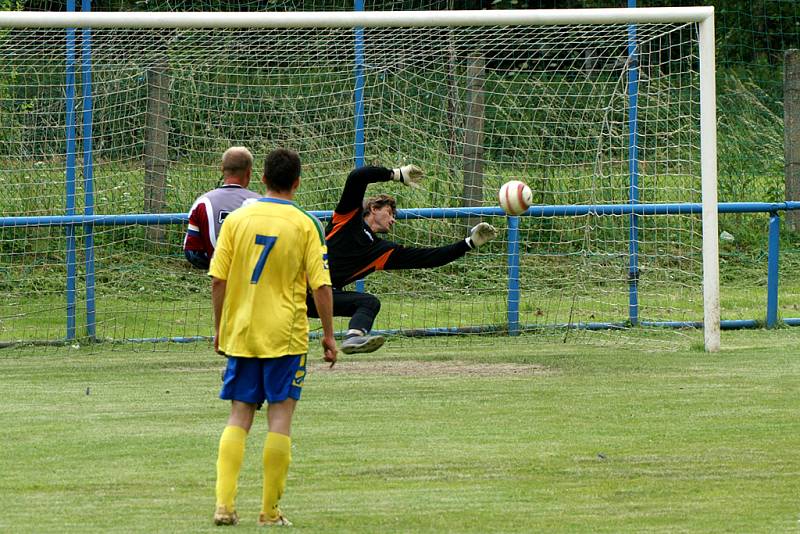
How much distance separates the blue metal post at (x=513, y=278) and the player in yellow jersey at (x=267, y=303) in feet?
22.8

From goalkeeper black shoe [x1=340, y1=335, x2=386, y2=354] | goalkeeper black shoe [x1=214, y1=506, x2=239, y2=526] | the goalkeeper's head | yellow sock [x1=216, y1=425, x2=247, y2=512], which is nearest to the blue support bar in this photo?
the goalkeeper's head

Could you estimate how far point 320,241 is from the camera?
5.73m

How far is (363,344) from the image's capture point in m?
8.18

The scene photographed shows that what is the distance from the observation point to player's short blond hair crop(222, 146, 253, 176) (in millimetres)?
8016

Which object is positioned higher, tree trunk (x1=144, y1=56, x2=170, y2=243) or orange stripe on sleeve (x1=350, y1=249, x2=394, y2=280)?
tree trunk (x1=144, y1=56, x2=170, y2=243)

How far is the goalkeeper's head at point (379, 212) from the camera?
9.75 meters

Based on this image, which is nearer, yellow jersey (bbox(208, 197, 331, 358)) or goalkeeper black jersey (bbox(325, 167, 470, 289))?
yellow jersey (bbox(208, 197, 331, 358))

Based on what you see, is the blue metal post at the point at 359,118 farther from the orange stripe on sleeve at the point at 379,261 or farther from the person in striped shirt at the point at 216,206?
the person in striped shirt at the point at 216,206

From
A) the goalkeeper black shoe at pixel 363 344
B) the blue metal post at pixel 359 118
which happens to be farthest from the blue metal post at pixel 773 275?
the goalkeeper black shoe at pixel 363 344

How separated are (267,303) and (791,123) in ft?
34.5

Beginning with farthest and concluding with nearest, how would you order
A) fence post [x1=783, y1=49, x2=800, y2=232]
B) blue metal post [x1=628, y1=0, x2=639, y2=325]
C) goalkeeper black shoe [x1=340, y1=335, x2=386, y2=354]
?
fence post [x1=783, y1=49, x2=800, y2=232]
blue metal post [x1=628, y1=0, x2=639, y2=325]
goalkeeper black shoe [x1=340, y1=335, x2=386, y2=354]

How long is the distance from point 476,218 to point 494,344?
138 centimetres

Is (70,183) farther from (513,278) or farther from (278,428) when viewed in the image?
(278,428)

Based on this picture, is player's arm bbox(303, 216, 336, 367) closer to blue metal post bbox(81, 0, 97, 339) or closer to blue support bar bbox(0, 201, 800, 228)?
blue support bar bbox(0, 201, 800, 228)
